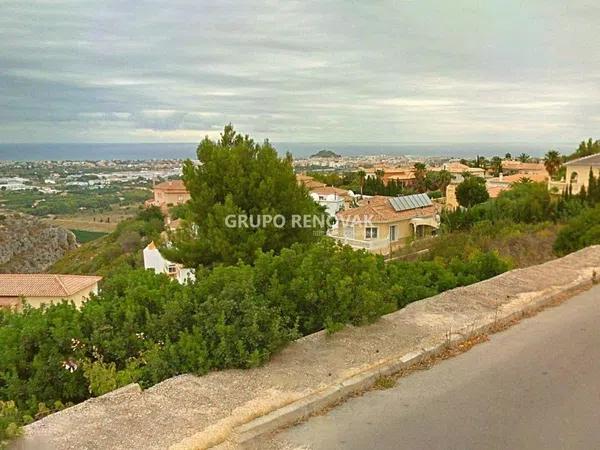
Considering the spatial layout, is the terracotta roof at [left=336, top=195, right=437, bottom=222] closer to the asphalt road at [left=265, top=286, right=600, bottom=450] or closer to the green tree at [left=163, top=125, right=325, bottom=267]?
the green tree at [left=163, top=125, right=325, bottom=267]

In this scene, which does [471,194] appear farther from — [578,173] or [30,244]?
[30,244]

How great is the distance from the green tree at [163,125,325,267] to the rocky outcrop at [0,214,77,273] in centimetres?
5652

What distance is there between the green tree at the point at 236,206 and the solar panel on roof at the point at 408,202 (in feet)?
72.7

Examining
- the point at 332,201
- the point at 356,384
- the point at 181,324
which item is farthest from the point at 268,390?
the point at 332,201

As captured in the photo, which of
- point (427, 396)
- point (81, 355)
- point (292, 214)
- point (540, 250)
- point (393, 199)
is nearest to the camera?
point (427, 396)

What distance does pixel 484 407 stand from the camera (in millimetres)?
3762

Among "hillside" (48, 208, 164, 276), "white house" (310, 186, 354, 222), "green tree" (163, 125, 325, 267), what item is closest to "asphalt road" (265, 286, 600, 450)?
"green tree" (163, 125, 325, 267)

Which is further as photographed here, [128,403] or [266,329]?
[266,329]

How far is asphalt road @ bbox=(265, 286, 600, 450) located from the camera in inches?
132

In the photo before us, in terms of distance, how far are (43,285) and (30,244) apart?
47.8m

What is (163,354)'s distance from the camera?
4.38 meters

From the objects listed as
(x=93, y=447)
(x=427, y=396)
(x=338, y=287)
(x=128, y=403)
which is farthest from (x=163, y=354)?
(x=427, y=396)

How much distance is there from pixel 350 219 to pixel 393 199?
184 inches

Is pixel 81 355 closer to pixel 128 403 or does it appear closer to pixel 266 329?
pixel 128 403
